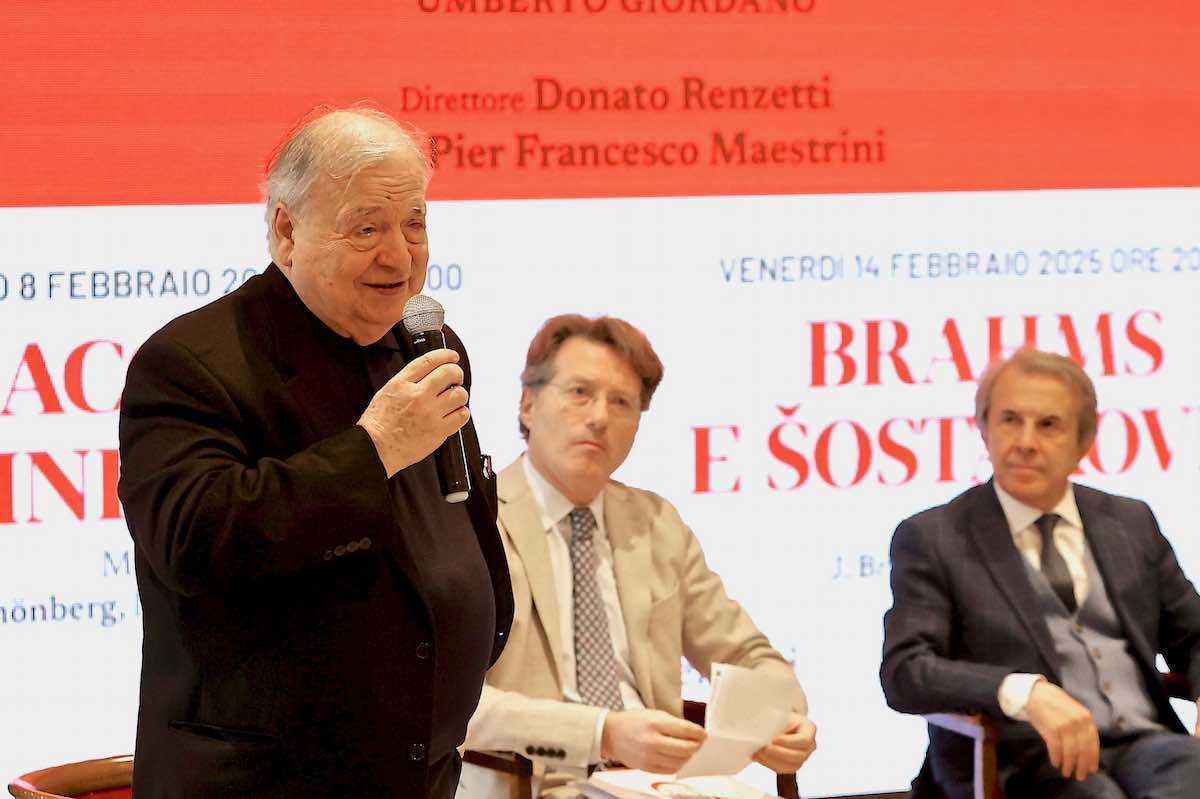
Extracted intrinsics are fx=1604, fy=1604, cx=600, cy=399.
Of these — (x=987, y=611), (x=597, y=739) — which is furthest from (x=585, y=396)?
(x=987, y=611)

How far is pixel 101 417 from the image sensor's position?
13.2ft

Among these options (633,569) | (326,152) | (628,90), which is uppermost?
(628,90)

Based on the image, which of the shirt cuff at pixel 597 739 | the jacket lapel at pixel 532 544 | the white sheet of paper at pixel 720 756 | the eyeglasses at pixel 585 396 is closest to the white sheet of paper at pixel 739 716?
the white sheet of paper at pixel 720 756

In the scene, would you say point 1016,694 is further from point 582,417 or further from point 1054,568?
point 582,417

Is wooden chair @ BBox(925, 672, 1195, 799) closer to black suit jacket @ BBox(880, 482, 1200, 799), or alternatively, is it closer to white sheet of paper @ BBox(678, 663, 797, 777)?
black suit jacket @ BBox(880, 482, 1200, 799)

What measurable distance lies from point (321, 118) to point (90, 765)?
4.68ft

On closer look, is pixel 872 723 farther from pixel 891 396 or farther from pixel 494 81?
pixel 494 81

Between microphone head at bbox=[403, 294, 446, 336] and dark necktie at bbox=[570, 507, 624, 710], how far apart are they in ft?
4.94

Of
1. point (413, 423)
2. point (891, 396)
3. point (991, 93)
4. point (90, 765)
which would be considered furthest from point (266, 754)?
point (991, 93)

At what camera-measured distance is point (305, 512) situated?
5.91 ft

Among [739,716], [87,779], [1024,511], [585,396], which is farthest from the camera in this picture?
[1024,511]

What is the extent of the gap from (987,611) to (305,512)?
2.34 meters

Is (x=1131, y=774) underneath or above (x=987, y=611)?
underneath

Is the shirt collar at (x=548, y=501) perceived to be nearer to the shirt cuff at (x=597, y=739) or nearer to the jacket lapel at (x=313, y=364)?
the shirt cuff at (x=597, y=739)
